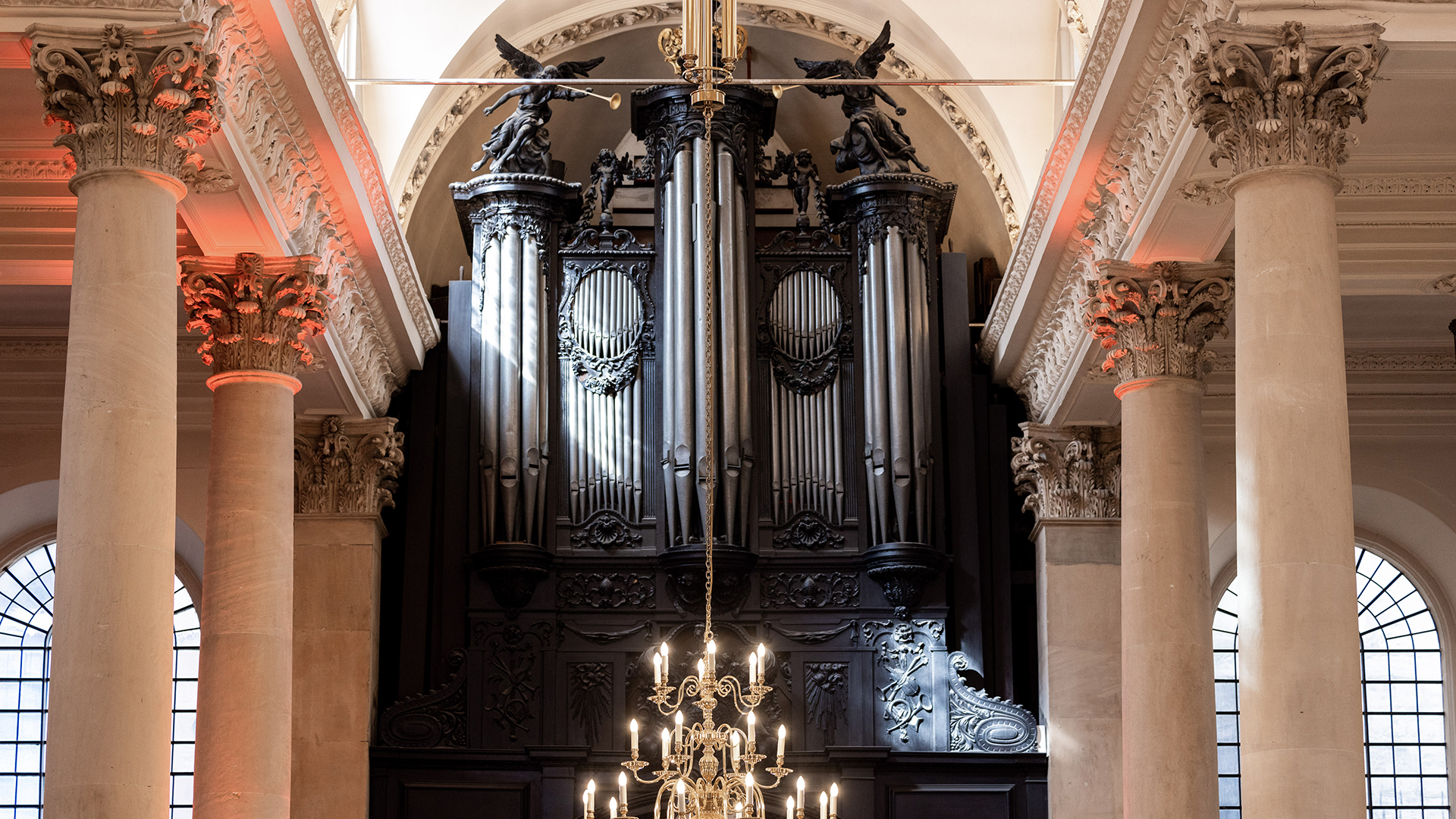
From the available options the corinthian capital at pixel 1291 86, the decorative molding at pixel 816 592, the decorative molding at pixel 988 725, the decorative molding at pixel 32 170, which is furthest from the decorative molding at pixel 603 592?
the corinthian capital at pixel 1291 86

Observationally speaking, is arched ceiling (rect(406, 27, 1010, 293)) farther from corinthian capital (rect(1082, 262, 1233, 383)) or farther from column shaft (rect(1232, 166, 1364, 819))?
column shaft (rect(1232, 166, 1364, 819))

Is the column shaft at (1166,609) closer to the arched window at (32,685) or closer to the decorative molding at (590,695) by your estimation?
the decorative molding at (590,695)

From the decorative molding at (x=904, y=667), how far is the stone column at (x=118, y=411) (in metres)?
9.06

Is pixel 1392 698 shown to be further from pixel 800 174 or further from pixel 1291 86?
pixel 1291 86

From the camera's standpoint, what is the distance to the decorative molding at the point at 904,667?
17.4 metres

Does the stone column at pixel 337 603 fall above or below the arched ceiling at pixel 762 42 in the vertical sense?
below

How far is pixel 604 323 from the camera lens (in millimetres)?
18375

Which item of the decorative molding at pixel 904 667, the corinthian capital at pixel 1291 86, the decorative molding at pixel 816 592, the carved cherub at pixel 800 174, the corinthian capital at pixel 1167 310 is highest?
the carved cherub at pixel 800 174

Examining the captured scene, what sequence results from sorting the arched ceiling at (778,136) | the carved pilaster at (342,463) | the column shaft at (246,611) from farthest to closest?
the arched ceiling at (778,136) → the carved pilaster at (342,463) → the column shaft at (246,611)

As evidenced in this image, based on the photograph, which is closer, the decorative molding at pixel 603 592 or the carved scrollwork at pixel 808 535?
the decorative molding at pixel 603 592

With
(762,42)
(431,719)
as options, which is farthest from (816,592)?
(762,42)

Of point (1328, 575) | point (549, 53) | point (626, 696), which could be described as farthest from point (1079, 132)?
point (549, 53)

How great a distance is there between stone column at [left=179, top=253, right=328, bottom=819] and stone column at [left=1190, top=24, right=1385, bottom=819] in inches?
265

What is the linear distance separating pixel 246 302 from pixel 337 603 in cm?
468
